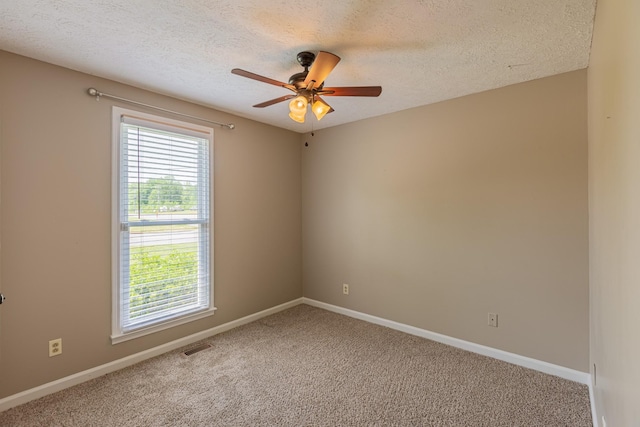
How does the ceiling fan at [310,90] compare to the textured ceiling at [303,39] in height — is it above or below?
below

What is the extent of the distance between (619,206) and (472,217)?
174 cm

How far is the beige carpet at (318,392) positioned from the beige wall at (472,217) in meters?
0.43

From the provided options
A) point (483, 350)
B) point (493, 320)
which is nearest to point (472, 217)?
point (493, 320)

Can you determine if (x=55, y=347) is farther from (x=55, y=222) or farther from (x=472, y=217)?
(x=472, y=217)

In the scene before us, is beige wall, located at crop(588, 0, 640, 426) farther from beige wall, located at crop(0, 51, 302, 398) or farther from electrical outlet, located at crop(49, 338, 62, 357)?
electrical outlet, located at crop(49, 338, 62, 357)

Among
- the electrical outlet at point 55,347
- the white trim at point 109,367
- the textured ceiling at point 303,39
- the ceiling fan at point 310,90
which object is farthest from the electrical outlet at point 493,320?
the electrical outlet at point 55,347

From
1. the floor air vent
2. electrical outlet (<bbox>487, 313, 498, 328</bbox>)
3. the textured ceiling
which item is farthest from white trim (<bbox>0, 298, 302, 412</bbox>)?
electrical outlet (<bbox>487, 313, 498, 328</bbox>)

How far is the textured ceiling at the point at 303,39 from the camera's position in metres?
1.64

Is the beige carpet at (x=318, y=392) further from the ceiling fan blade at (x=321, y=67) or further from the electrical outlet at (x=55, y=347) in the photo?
the ceiling fan blade at (x=321, y=67)

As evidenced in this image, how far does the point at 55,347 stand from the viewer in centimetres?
226

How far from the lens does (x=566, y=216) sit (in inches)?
93.6

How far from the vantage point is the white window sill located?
2568 millimetres

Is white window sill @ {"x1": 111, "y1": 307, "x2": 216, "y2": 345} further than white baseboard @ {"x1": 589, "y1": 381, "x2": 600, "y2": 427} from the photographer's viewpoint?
Yes

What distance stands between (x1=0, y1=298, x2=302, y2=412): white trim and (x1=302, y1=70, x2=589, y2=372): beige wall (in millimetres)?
1336
